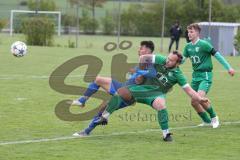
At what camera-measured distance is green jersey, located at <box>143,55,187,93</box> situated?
1012 cm

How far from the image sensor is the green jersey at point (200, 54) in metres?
11.7

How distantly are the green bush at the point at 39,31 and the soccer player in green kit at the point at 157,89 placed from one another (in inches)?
1135

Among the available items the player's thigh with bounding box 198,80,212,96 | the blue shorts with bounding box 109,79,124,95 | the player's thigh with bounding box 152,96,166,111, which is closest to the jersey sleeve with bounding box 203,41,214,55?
the player's thigh with bounding box 198,80,212,96

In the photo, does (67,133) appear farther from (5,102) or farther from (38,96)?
(38,96)

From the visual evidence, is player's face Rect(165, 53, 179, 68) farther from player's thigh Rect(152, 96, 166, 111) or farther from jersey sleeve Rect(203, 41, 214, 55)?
jersey sleeve Rect(203, 41, 214, 55)

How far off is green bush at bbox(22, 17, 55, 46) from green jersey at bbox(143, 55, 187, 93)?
1138 inches

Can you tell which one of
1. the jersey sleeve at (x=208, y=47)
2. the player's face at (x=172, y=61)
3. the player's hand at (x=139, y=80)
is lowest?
the player's hand at (x=139, y=80)

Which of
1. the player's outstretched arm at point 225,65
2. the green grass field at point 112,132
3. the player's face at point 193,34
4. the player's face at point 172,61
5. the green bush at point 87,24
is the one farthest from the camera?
the green bush at point 87,24

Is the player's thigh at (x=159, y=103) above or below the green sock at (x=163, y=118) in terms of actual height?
above

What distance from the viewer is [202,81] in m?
11.8

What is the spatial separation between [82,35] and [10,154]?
52.7 metres

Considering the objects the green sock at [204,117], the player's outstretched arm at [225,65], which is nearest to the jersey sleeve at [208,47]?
the player's outstretched arm at [225,65]

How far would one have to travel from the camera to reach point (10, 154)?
8.61m

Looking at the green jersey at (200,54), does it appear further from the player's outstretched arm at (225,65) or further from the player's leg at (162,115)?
the player's leg at (162,115)
